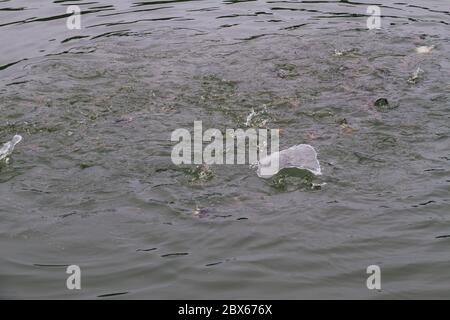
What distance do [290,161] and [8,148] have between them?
2799 millimetres

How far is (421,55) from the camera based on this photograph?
8.27 m

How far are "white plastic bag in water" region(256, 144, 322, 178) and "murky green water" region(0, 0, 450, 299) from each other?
11cm

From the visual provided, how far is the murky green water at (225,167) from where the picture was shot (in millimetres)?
4449

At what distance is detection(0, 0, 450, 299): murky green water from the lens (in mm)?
4449

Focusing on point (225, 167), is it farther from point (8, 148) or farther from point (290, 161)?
point (8, 148)

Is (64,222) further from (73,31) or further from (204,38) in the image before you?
(73,31)

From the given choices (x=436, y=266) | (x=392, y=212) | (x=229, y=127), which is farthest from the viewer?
(x=229, y=127)

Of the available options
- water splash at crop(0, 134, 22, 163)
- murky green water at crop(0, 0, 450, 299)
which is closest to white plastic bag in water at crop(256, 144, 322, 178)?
murky green water at crop(0, 0, 450, 299)

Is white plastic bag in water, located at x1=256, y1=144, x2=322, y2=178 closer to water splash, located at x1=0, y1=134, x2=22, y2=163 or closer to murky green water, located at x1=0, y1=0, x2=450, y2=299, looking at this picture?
murky green water, located at x1=0, y1=0, x2=450, y2=299

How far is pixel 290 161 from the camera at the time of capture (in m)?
5.65

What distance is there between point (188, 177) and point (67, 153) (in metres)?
1.30

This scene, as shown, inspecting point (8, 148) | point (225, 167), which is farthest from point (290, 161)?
point (8, 148)

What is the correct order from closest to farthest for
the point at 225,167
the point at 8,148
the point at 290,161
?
the point at 290,161 < the point at 225,167 < the point at 8,148

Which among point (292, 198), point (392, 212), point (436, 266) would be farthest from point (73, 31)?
point (436, 266)
